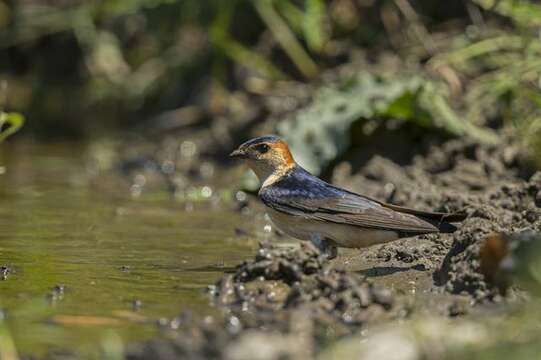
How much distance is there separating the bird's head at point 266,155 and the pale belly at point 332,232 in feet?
2.12

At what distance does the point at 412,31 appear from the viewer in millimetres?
11586

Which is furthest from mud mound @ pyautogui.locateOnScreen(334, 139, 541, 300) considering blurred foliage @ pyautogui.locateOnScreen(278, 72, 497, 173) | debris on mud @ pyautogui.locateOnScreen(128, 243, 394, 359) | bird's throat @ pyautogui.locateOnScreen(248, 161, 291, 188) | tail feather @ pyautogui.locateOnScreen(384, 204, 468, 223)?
bird's throat @ pyautogui.locateOnScreen(248, 161, 291, 188)

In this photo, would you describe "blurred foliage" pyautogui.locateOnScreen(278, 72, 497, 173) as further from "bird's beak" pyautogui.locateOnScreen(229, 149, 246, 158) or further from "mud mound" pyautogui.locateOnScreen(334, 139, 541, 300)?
"bird's beak" pyautogui.locateOnScreen(229, 149, 246, 158)

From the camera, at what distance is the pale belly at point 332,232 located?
6.67 m

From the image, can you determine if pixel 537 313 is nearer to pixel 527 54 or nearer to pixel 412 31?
pixel 527 54

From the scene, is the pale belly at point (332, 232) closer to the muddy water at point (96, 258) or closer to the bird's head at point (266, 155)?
the muddy water at point (96, 258)

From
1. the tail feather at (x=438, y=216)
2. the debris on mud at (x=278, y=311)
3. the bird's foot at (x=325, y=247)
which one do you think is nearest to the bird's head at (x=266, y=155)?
the bird's foot at (x=325, y=247)

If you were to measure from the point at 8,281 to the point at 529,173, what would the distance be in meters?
4.45

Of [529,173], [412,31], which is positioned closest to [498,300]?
[529,173]

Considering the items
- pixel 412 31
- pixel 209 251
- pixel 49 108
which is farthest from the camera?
pixel 49 108

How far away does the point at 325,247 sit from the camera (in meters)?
6.94

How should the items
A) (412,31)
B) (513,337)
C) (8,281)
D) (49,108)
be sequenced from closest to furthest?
(513,337)
(8,281)
(412,31)
(49,108)

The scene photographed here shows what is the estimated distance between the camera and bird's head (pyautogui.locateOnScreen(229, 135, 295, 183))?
301 inches

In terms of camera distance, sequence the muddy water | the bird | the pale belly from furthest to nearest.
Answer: the pale belly, the bird, the muddy water
